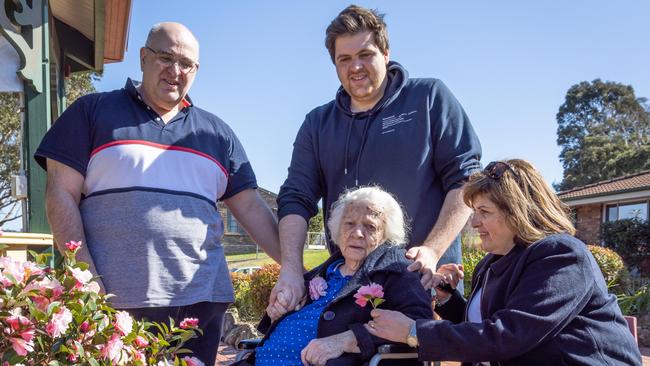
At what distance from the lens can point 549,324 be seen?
1880 millimetres

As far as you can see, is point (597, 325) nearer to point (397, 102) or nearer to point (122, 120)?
point (397, 102)

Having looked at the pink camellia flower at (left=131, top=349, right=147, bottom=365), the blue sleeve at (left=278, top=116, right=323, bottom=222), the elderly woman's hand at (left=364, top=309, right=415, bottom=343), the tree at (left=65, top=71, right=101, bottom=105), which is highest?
the tree at (left=65, top=71, right=101, bottom=105)

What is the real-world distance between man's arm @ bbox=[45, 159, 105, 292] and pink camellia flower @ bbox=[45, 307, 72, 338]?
0.78 meters

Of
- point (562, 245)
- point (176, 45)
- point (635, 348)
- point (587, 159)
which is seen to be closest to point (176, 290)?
point (176, 45)

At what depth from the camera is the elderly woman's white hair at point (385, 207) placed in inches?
99.0

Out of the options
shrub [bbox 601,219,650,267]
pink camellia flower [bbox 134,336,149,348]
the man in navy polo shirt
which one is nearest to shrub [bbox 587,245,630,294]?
shrub [bbox 601,219,650,267]

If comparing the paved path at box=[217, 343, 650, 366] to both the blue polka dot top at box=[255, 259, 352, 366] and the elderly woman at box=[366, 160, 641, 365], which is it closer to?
the blue polka dot top at box=[255, 259, 352, 366]

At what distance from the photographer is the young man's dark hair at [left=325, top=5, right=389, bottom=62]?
2557 millimetres

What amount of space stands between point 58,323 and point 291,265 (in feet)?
3.93

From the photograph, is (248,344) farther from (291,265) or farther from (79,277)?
(79,277)

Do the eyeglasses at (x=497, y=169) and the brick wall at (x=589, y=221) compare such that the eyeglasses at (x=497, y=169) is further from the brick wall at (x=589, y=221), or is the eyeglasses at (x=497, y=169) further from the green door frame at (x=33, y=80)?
the brick wall at (x=589, y=221)

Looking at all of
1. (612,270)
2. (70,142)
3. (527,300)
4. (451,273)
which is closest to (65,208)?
(70,142)

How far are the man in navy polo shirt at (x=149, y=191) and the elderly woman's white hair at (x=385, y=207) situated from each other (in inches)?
23.5

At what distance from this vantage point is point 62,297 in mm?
1609
